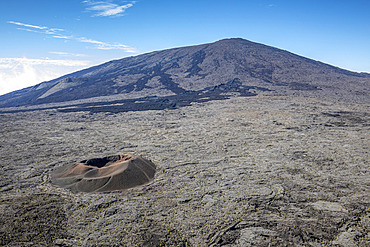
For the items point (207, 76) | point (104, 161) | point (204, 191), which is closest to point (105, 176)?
point (104, 161)

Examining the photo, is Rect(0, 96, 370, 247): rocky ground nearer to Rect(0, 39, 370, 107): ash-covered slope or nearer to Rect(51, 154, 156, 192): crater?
Rect(51, 154, 156, 192): crater

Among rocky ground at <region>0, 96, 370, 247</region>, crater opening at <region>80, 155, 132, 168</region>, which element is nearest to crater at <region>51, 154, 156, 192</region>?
crater opening at <region>80, 155, 132, 168</region>

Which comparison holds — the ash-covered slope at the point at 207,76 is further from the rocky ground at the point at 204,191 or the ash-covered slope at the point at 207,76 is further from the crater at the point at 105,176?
the crater at the point at 105,176

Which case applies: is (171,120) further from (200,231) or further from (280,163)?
(200,231)

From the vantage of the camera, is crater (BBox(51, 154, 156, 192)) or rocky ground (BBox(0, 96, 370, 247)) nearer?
rocky ground (BBox(0, 96, 370, 247))

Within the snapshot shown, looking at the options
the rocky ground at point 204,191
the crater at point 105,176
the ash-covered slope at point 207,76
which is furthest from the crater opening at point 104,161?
the ash-covered slope at point 207,76

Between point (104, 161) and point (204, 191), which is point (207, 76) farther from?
point (204, 191)

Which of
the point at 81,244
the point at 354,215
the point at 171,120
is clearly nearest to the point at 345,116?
the point at 171,120

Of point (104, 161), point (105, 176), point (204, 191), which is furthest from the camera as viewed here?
point (104, 161)
